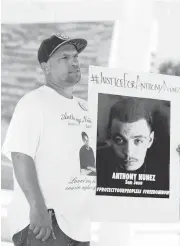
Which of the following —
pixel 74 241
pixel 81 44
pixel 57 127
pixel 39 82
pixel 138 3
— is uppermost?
pixel 138 3

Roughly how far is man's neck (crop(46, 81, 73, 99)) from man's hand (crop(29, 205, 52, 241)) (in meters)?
0.33

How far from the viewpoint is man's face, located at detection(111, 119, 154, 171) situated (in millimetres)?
1219

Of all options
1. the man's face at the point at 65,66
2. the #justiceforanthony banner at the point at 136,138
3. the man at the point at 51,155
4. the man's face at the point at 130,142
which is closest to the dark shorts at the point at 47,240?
the man at the point at 51,155

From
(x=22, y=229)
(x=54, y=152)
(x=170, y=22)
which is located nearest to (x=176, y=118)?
(x=170, y=22)

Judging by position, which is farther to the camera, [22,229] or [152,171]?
[152,171]

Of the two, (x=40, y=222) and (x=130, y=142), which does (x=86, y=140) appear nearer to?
(x=130, y=142)

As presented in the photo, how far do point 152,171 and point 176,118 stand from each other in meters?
0.19

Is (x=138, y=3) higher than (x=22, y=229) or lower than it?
higher

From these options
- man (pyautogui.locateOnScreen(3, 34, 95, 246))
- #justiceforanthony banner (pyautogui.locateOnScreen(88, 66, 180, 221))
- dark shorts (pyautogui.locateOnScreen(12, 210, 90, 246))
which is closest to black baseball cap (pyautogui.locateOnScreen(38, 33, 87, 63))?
man (pyautogui.locateOnScreen(3, 34, 95, 246))

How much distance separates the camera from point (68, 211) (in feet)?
3.75

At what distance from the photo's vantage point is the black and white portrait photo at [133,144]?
1.21 metres

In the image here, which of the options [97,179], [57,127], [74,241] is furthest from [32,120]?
[74,241]

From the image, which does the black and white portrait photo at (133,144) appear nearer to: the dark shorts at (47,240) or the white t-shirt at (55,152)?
the white t-shirt at (55,152)

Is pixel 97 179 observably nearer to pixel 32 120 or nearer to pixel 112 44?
pixel 32 120
